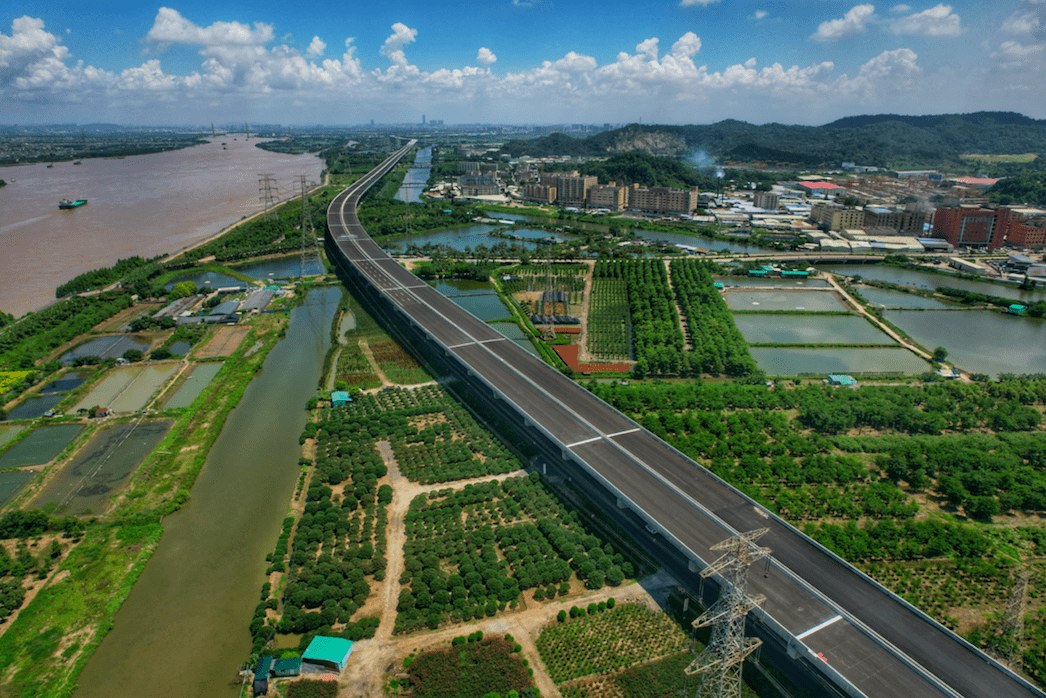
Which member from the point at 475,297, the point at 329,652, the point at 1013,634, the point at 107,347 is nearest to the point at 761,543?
the point at 1013,634

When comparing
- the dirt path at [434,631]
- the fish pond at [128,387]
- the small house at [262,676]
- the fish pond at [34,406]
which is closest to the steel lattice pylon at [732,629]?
the dirt path at [434,631]

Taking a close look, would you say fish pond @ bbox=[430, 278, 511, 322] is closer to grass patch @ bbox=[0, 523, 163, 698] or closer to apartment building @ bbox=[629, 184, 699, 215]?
grass patch @ bbox=[0, 523, 163, 698]

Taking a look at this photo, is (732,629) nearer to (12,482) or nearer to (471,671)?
(471,671)

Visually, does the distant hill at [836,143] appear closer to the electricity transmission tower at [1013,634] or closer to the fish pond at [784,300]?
the fish pond at [784,300]

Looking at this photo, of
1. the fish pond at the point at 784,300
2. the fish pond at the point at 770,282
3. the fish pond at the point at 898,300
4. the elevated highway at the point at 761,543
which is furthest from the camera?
the fish pond at the point at 770,282

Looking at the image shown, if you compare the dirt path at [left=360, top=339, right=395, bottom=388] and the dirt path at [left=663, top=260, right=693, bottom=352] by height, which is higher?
the dirt path at [left=663, top=260, right=693, bottom=352]

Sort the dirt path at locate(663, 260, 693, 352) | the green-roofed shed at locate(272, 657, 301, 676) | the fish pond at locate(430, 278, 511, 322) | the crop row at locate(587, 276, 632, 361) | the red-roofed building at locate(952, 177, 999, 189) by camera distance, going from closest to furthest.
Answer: the green-roofed shed at locate(272, 657, 301, 676)
the crop row at locate(587, 276, 632, 361)
the dirt path at locate(663, 260, 693, 352)
the fish pond at locate(430, 278, 511, 322)
the red-roofed building at locate(952, 177, 999, 189)

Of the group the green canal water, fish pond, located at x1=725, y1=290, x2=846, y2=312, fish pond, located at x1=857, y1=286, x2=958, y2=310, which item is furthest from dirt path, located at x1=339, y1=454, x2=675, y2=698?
fish pond, located at x1=857, y1=286, x2=958, y2=310
